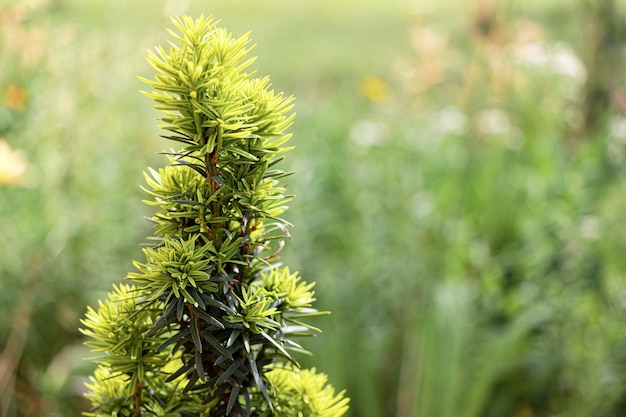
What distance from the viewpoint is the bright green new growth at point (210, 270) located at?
419mm

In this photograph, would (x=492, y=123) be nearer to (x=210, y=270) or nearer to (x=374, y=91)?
(x=374, y=91)

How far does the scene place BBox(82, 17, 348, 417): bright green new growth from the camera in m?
0.42

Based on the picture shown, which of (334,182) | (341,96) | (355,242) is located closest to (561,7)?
(341,96)

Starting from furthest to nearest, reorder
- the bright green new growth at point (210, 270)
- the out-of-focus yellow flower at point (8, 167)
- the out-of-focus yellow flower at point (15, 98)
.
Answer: the out-of-focus yellow flower at point (15, 98), the out-of-focus yellow flower at point (8, 167), the bright green new growth at point (210, 270)

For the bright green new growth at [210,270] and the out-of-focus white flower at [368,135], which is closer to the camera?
the bright green new growth at [210,270]

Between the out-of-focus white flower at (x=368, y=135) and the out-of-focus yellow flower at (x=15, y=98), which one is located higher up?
the out-of-focus white flower at (x=368, y=135)

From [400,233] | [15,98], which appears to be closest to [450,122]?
[400,233]

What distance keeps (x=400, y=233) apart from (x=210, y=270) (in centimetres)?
150

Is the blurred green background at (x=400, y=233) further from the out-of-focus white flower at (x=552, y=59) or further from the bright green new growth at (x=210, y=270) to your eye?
the bright green new growth at (x=210, y=270)

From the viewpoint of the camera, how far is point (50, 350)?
75.2 inches

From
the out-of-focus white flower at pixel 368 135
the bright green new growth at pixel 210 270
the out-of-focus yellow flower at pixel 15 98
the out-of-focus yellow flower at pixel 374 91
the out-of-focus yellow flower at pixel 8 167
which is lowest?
the bright green new growth at pixel 210 270

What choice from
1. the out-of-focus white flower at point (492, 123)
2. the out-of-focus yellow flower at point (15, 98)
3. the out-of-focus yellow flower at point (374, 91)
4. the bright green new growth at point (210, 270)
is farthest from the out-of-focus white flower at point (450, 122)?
the bright green new growth at point (210, 270)

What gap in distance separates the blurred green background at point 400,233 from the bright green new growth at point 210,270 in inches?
33.8

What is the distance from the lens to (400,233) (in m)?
1.91
